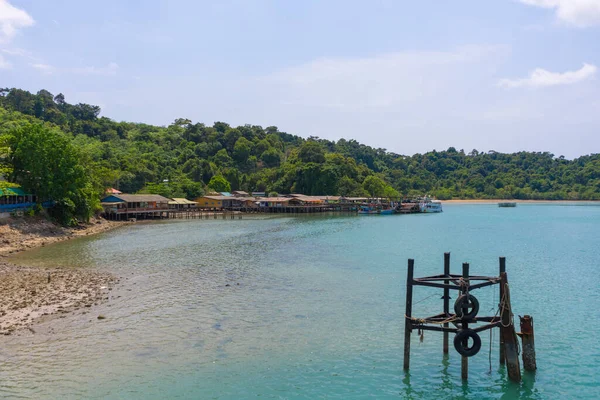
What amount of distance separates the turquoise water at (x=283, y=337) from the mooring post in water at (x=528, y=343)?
0.37m

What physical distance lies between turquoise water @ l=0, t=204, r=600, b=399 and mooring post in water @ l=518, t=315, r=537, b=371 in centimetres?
37

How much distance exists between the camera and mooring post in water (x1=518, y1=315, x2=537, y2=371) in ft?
42.2

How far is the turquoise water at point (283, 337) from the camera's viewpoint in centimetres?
1300

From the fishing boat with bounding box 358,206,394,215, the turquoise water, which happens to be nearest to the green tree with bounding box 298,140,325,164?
the fishing boat with bounding box 358,206,394,215

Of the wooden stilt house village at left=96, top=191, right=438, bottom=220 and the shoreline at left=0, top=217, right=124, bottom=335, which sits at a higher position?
the wooden stilt house village at left=96, top=191, right=438, bottom=220

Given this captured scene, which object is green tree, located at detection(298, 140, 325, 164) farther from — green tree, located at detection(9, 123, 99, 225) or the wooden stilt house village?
green tree, located at detection(9, 123, 99, 225)

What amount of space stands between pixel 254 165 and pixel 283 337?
436 feet

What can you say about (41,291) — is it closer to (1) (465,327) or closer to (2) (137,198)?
(1) (465,327)

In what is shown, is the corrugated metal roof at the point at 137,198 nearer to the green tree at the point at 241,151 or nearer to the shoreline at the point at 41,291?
the shoreline at the point at 41,291

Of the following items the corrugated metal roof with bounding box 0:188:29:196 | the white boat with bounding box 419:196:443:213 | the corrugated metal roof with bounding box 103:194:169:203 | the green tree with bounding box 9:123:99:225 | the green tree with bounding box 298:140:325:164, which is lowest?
the white boat with bounding box 419:196:443:213

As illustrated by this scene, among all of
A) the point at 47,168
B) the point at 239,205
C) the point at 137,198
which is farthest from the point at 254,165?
the point at 47,168

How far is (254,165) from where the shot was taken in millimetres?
148125

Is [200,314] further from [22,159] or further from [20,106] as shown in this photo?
[20,106]

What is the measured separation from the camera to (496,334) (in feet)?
55.4
